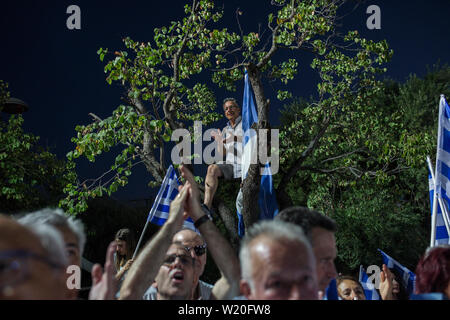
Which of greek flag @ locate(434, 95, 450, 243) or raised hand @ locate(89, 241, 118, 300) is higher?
greek flag @ locate(434, 95, 450, 243)

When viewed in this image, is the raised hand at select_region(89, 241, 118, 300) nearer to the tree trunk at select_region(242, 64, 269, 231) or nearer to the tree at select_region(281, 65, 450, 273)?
the tree trunk at select_region(242, 64, 269, 231)

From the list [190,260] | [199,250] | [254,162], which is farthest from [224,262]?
[254,162]

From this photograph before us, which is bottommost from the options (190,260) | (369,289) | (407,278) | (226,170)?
(369,289)

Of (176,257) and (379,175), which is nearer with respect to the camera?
(176,257)

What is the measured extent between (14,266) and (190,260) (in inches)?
68.2

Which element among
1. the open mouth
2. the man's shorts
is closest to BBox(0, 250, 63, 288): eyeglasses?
the open mouth

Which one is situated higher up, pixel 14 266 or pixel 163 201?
pixel 14 266

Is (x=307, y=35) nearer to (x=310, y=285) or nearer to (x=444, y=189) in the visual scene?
(x=444, y=189)

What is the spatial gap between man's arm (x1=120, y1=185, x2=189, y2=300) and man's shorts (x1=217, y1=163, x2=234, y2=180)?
14.3 ft

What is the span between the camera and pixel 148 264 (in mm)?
2268

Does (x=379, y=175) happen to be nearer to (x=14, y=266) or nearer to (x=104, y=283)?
(x=104, y=283)

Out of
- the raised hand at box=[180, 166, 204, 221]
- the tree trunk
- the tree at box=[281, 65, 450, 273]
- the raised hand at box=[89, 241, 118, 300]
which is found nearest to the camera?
the raised hand at box=[89, 241, 118, 300]

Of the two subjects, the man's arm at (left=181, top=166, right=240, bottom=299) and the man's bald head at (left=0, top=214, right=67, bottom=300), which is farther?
the man's arm at (left=181, top=166, right=240, bottom=299)

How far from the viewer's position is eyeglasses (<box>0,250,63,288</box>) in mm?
1354
